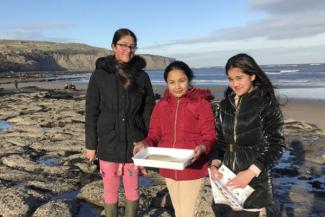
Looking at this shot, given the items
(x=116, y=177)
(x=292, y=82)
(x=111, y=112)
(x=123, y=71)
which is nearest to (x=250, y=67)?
(x=123, y=71)

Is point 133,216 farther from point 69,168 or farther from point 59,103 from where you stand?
point 59,103

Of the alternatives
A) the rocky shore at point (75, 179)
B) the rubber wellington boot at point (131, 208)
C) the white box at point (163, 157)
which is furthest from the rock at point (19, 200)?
the white box at point (163, 157)

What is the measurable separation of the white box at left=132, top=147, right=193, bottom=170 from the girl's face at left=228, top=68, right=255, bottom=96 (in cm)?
67

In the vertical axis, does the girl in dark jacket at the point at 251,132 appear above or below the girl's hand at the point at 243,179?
above

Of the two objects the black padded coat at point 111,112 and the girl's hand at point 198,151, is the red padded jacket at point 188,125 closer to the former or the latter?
the girl's hand at point 198,151

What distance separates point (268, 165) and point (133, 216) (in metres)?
2.00

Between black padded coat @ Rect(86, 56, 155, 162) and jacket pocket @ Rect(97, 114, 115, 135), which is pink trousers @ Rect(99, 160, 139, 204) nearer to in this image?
black padded coat @ Rect(86, 56, 155, 162)

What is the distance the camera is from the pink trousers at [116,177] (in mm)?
4625

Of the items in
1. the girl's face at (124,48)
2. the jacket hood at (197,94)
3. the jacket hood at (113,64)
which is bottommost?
the jacket hood at (197,94)

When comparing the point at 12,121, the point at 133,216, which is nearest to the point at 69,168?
the point at 133,216

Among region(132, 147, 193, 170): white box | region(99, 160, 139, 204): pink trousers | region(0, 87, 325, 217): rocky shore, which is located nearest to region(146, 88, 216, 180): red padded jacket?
region(132, 147, 193, 170): white box

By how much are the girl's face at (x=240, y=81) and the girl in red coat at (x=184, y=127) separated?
0.51 metres

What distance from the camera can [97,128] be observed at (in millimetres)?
4598

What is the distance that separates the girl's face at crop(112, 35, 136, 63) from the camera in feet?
14.7
